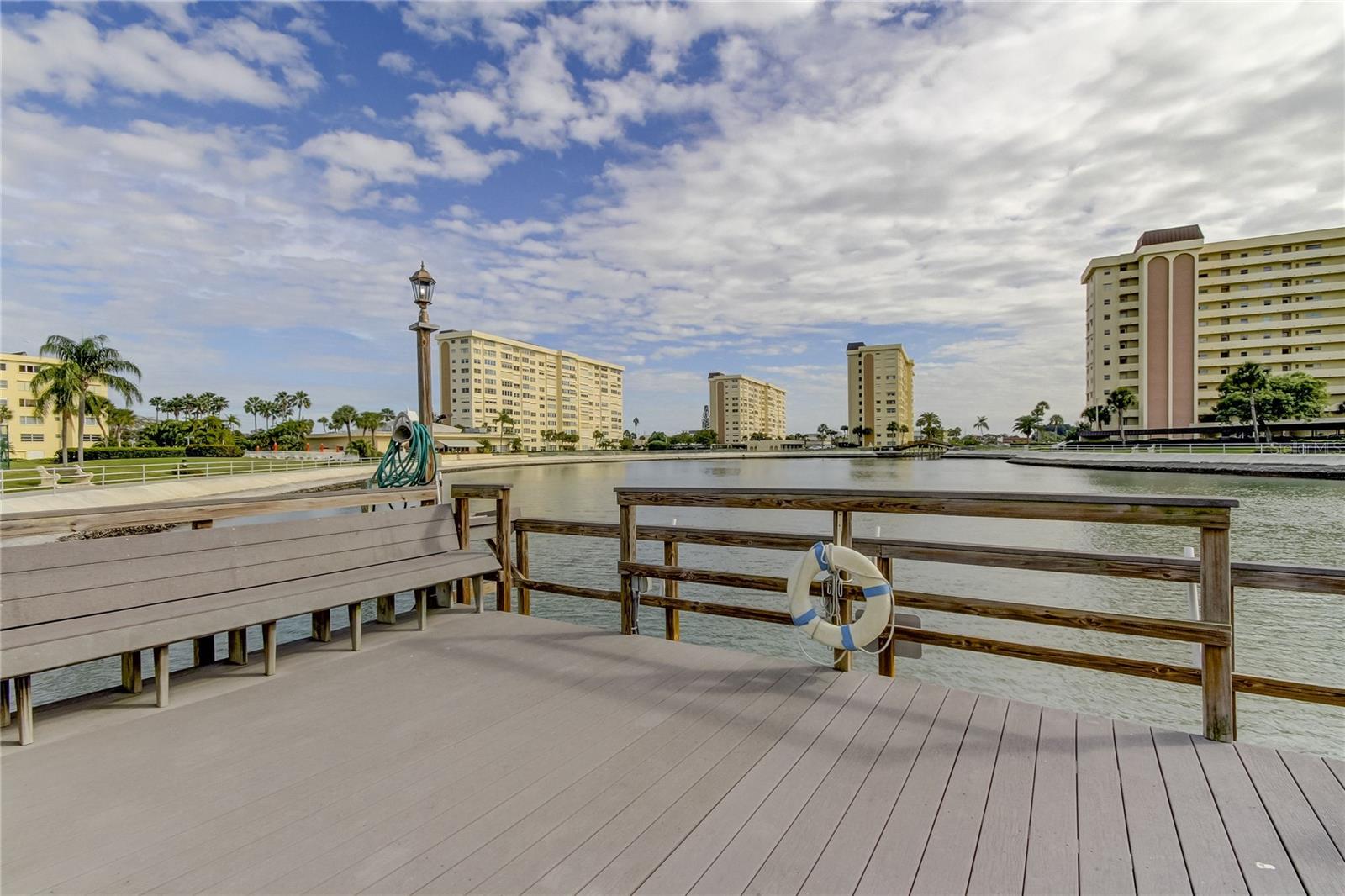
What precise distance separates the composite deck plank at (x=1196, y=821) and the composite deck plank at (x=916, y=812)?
0.65 meters

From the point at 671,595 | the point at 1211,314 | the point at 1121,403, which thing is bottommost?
the point at 671,595

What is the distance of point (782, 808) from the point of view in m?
1.90

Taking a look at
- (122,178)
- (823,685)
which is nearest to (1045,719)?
(823,685)

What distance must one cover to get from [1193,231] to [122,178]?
88.7 metres

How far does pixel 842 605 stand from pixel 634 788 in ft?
5.20

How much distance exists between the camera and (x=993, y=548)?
2734 millimetres

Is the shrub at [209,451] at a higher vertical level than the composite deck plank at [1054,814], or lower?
higher

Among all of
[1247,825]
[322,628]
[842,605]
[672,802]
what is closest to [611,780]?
[672,802]

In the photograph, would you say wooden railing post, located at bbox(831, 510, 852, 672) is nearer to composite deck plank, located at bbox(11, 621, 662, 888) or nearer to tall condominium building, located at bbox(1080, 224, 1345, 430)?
composite deck plank, located at bbox(11, 621, 662, 888)

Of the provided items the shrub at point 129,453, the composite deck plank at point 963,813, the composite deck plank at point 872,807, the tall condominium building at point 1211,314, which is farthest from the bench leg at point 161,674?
the tall condominium building at point 1211,314

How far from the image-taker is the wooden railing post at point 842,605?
10.2ft

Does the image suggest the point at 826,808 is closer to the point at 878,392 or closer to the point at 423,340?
the point at 423,340

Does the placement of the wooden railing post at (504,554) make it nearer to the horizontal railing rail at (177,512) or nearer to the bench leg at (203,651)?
the horizontal railing rail at (177,512)

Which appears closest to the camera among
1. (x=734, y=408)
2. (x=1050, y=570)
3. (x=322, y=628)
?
(x=1050, y=570)
